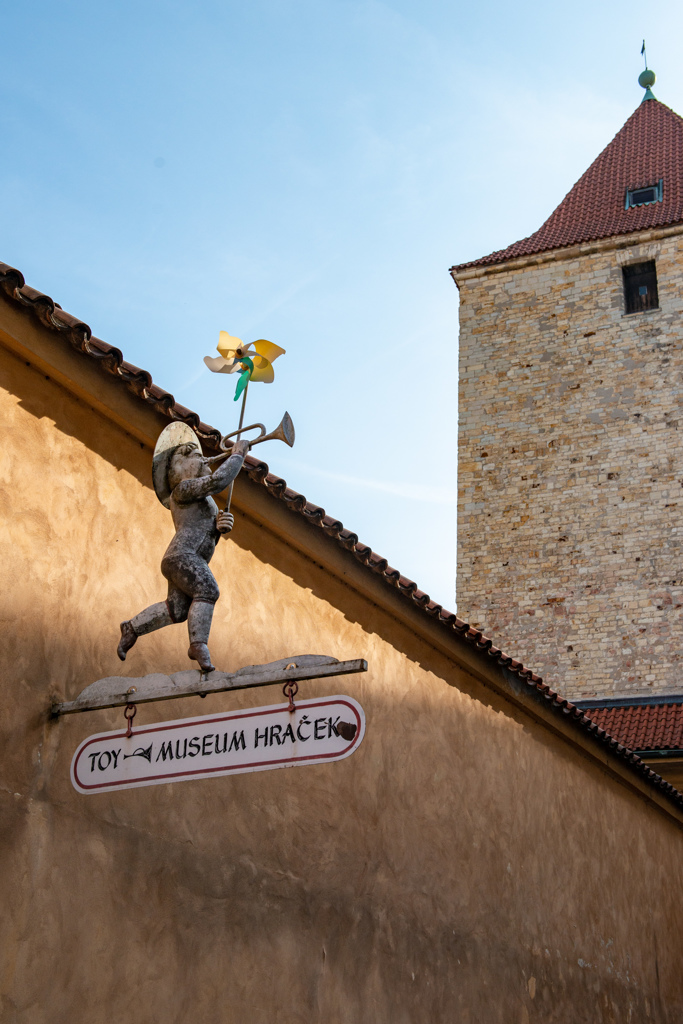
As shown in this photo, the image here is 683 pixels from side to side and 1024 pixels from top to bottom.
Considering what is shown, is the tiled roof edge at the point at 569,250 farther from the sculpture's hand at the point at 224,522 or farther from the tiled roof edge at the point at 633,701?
the sculpture's hand at the point at 224,522

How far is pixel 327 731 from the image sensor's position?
3410mm

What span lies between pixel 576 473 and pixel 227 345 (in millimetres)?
13184

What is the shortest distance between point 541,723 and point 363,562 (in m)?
3.11

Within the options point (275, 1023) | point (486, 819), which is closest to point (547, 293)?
point (486, 819)

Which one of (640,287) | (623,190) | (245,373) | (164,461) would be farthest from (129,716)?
(623,190)

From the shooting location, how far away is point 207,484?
402cm

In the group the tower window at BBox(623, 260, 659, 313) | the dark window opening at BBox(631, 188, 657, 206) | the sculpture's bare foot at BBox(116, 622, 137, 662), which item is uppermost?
the dark window opening at BBox(631, 188, 657, 206)

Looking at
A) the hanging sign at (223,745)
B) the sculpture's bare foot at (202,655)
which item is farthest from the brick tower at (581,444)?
the hanging sign at (223,745)

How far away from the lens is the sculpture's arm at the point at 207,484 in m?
Answer: 4.01

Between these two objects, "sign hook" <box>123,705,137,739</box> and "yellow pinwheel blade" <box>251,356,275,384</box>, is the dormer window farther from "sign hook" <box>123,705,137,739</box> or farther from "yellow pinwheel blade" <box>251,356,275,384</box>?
"sign hook" <box>123,705,137,739</box>

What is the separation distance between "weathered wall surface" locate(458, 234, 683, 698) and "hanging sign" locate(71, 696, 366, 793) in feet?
A: 41.3

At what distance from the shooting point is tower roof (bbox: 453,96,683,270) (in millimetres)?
18422

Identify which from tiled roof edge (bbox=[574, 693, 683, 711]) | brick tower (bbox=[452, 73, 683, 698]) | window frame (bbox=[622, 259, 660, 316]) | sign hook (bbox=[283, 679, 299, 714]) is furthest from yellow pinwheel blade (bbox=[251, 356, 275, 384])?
window frame (bbox=[622, 259, 660, 316])

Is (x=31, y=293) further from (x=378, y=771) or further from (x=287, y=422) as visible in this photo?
(x=378, y=771)
